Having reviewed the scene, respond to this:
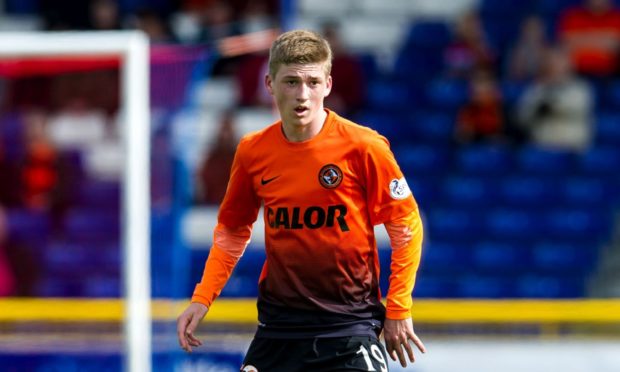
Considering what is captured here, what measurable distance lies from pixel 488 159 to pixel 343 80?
123 centimetres

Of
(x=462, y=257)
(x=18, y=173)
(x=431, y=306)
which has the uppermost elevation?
(x=18, y=173)

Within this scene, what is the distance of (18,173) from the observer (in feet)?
26.9

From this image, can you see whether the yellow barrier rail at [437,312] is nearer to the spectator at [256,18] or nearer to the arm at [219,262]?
the arm at [219,262]

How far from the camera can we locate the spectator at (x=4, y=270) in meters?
7.74

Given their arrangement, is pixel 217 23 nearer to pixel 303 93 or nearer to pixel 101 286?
pixel 101 286

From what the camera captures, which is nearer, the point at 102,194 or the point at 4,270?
the point at 4,270

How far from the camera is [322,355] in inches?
142

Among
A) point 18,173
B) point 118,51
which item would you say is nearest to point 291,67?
point 118,51

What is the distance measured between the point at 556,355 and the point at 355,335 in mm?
3651

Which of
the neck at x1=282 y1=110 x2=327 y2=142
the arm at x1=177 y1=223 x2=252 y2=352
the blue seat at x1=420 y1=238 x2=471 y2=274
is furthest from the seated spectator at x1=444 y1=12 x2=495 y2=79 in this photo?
the neck at x1=282 y1=110 x2=327 y2=142

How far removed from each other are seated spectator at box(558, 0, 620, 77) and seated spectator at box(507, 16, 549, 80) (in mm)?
182

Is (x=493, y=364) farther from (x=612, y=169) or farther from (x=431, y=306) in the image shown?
(x=612, y=169)

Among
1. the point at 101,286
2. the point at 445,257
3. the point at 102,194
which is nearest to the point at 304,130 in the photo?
the point at 101,286

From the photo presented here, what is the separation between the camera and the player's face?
352cm
